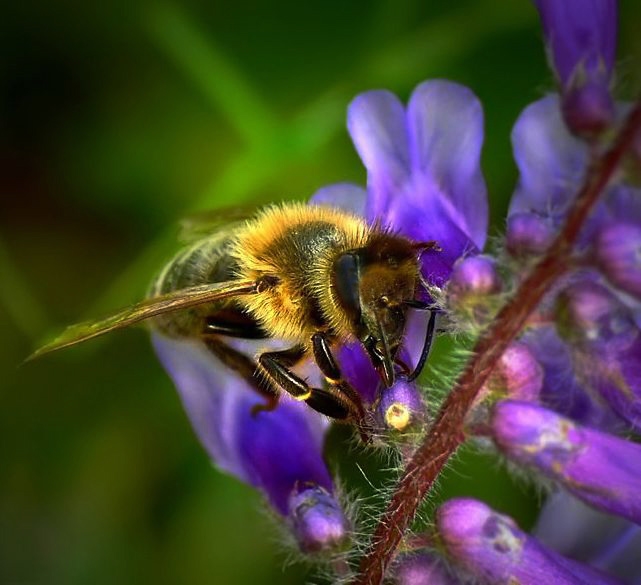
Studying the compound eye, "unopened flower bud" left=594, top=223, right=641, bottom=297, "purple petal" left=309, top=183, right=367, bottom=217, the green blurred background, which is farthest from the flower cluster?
the green blurred background

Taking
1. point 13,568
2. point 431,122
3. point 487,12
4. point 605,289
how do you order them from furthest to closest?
1. point 487,12
2. point 13,568
3. point 431,122
4. point 605,289

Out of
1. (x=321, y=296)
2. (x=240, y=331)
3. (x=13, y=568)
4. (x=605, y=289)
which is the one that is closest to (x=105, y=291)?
(x=13, y=568)

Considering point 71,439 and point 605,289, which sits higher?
point 605,289

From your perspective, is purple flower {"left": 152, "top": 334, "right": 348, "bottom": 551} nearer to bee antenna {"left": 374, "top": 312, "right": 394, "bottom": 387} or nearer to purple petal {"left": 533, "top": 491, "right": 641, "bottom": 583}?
bee antenna {"left": 374, "top": 312, "right": 394, "bottom": 387}

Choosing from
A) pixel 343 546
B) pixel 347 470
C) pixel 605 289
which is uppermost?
pixel 605 289

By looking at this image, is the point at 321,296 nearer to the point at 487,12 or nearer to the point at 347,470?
the point at 347,470

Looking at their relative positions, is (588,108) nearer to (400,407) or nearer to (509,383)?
(509,383)

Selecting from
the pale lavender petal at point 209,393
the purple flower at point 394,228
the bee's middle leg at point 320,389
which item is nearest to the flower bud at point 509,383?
the purple flower at point 394,228
